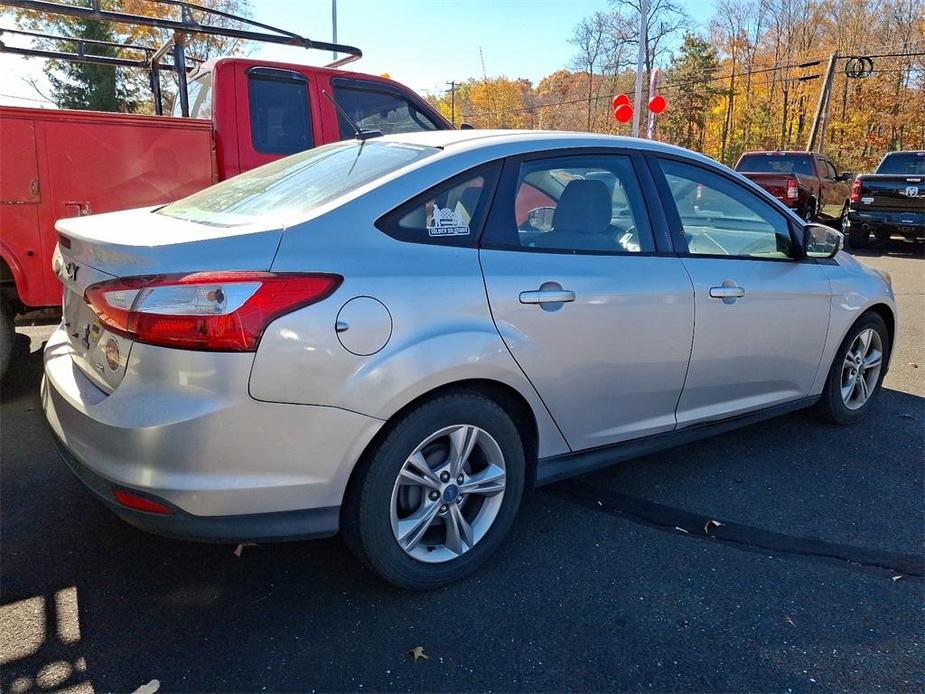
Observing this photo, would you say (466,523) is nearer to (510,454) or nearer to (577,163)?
(510,454)

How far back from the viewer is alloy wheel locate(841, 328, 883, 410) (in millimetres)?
4312

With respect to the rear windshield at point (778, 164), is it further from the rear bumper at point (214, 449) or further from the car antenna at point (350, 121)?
the rear bumper at point (214, 449)

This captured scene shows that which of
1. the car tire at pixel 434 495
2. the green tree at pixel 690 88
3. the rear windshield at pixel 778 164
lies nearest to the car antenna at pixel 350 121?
the car tire at pixel 434 495

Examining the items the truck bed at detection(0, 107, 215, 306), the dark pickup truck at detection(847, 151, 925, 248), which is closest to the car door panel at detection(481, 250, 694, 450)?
the truck bed at detection(0, 107, 215, 306)

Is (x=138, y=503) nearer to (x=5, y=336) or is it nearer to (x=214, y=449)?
(x=214, y=449)

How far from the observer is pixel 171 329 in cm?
210

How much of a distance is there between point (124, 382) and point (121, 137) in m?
2.85

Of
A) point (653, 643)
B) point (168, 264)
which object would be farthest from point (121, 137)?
point (653, 643)

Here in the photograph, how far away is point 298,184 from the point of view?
2.86m

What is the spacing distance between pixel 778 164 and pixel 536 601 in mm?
15044

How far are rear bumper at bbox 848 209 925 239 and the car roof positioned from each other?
451 inches

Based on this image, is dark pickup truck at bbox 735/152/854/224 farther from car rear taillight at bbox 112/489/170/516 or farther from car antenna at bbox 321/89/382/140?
car rear taillight at bbox 112/489/170/516

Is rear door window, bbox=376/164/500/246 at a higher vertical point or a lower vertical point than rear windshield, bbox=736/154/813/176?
lower

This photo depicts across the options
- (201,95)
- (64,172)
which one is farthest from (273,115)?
(64,172)
